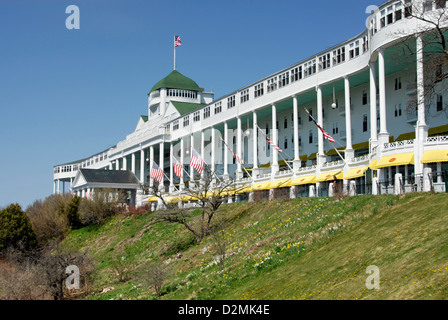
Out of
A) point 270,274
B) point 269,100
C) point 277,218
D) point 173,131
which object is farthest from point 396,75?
point 173,131

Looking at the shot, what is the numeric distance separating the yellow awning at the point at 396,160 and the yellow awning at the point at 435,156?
3.16ft

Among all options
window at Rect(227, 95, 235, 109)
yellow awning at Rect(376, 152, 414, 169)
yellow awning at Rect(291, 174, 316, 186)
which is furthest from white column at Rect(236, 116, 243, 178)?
yellow awning at Rect(376, 152, 414, 169)

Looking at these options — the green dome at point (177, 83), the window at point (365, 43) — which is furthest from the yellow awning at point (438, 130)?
the green dome at point (177, 83)

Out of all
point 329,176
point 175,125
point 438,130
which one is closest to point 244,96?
point 175,125

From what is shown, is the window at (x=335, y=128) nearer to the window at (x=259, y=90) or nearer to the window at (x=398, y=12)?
the window at (x=259, y=90)

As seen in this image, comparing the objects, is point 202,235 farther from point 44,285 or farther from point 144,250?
point 44,285

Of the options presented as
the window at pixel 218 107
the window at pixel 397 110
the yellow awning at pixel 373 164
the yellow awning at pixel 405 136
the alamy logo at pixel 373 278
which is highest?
the window at pixel 218 107

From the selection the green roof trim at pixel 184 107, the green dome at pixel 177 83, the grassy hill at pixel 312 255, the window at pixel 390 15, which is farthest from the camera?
the green dome at pixel 177 83

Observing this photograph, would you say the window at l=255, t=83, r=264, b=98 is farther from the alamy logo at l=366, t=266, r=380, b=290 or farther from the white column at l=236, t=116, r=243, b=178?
the alamy logo at l=366, t=266, r=380, b=290

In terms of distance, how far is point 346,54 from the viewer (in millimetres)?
51656

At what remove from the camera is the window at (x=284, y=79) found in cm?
6016

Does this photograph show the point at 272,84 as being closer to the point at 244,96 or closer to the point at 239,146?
the point at 244,96

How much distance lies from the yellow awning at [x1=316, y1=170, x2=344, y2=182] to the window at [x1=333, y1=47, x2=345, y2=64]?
1039 cm

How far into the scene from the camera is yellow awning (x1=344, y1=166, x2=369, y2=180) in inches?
1759
